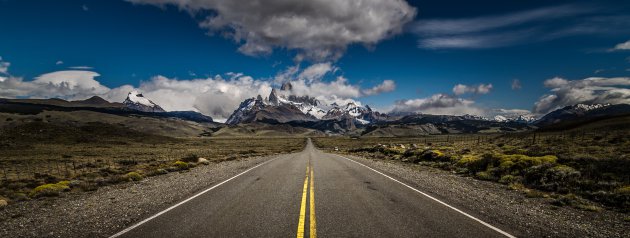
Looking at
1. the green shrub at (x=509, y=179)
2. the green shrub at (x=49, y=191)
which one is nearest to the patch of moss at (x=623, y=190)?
the green shrub at (x=509, y=179)

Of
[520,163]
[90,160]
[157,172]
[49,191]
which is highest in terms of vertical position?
[520,163]

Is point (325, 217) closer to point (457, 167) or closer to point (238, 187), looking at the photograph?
point (238, 187)

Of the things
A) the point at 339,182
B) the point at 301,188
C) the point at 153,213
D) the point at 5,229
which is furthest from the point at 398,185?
the point at 5,229

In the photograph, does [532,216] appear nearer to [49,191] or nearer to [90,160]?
[49,191]

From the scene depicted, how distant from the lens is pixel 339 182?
1764 cm

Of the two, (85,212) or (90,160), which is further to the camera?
(90,160)

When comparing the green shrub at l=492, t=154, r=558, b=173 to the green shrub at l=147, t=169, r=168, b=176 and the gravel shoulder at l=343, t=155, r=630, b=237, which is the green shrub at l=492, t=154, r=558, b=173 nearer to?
the gravel shoulder at l=343, t=155, r=630, b=237

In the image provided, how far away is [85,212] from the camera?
36.5ft

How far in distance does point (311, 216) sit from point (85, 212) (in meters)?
7.80

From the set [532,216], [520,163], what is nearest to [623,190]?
[532,216]

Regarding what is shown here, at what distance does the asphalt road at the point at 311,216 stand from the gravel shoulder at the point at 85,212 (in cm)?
85

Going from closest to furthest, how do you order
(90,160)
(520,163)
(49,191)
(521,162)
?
(49,191) → (520,163) → (521,162) → (90,160)

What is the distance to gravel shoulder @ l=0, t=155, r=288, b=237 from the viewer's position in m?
8.91

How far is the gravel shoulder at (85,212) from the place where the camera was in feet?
29.2
